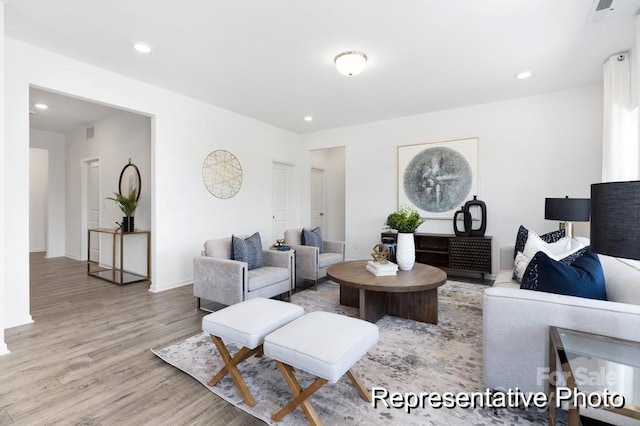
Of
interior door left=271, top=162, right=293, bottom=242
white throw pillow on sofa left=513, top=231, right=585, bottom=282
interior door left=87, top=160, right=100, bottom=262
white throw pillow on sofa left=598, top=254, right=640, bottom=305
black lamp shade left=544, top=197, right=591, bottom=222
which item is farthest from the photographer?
interior door left=271, top=162, right=293, bottom=242

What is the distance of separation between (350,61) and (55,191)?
7.01 m

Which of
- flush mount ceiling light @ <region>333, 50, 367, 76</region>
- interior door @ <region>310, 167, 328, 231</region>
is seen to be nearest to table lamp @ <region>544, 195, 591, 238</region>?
flush mount ceiling light @ <region>333, 50, 367, 76</region>

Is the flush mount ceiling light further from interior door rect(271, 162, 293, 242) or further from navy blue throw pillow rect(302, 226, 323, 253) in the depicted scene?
interior door rect(271, 162, 293, 242)

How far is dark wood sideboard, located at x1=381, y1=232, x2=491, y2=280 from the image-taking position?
14.2 feet

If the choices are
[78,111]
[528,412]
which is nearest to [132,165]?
[78,111]

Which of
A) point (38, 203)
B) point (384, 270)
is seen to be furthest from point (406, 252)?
point (38, 203)

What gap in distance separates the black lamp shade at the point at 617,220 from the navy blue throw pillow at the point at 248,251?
2.94 metres

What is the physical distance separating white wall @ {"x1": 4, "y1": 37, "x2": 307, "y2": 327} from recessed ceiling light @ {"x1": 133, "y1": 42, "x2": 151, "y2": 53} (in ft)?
2.63

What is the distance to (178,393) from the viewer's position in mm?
1780

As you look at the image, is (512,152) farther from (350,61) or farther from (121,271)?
(121,271)

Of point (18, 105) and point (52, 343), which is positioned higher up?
point (18, 105)

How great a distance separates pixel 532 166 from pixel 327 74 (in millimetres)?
3226

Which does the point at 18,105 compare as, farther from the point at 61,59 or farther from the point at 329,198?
the point at 329,198

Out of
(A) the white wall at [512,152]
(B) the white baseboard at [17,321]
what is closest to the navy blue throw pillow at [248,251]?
(B) the white baseboard at [17,321]
